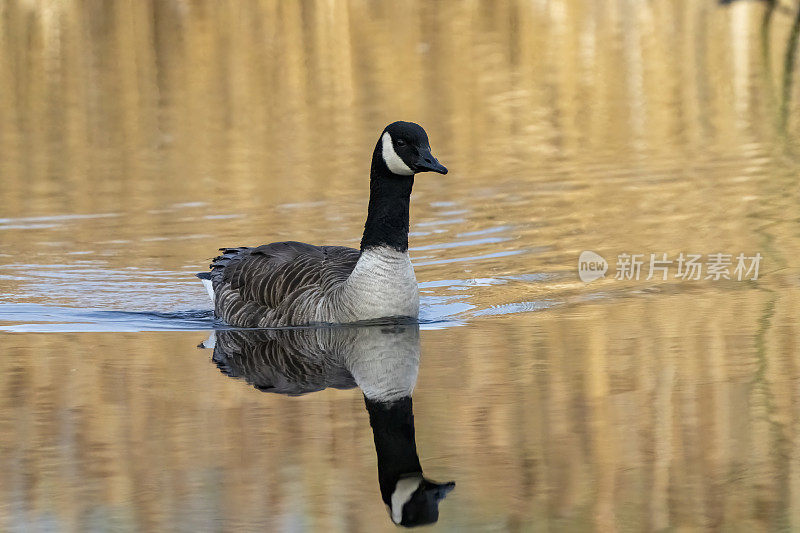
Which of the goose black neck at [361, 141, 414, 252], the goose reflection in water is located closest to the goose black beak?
the goose black neck at [361, 141, 414, 252]

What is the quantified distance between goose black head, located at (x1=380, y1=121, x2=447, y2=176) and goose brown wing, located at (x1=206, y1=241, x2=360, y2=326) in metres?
1.05

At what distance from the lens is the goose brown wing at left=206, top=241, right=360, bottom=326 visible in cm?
1111

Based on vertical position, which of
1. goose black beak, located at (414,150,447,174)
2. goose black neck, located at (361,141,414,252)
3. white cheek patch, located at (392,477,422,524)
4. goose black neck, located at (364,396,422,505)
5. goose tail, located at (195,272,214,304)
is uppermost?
goose black beak, located at (414,150,447,174)

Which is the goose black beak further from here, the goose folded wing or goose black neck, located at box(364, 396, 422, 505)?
goose black neck, located at box(364, 396, 422, 505)

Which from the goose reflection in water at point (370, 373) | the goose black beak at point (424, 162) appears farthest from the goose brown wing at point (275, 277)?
the goose black beak at point (424, 162)

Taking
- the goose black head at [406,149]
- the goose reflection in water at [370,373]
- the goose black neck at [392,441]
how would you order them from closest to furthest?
the goose reflection in water at [370,373] < the goose black neck at [392,441] < the goose black head at [406,149]

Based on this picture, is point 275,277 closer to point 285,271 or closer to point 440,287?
point 285,271

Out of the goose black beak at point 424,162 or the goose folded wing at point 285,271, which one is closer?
the goose black beak at point 424,162

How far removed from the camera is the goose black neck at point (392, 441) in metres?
7.14

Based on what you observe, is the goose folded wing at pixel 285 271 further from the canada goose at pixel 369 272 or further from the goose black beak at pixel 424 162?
the goose black beak at pixel 424 162

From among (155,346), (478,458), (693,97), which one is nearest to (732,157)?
(693,97)
